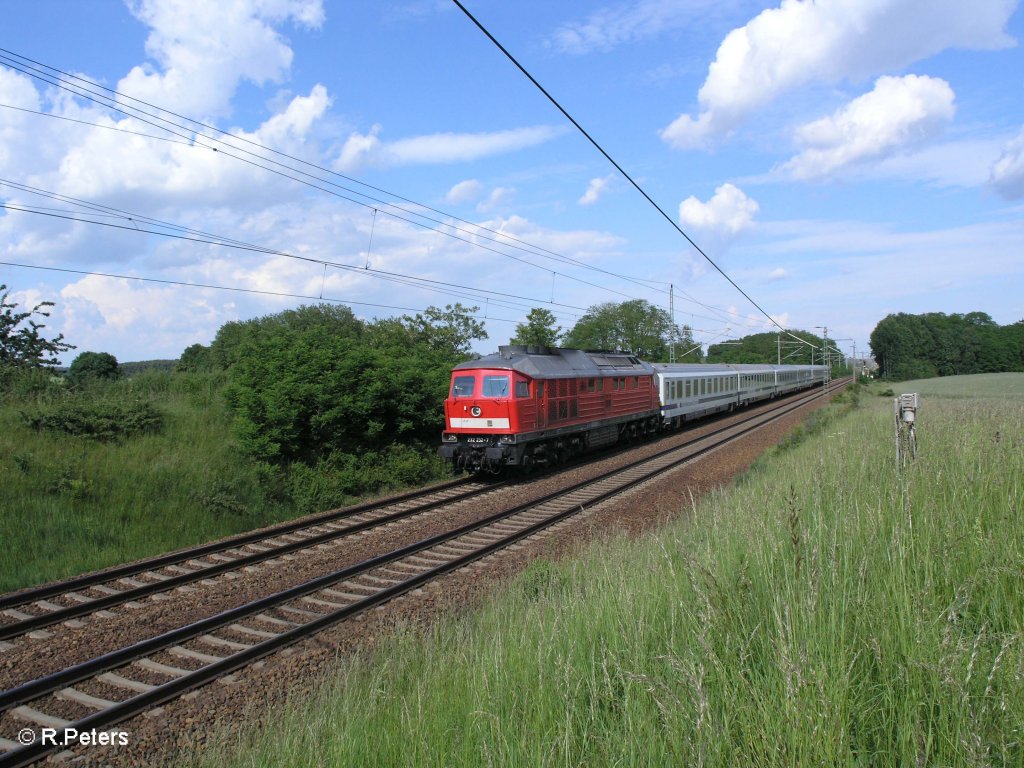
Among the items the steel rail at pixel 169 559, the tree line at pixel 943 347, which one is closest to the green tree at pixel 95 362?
the steel rail at pixel 169 559

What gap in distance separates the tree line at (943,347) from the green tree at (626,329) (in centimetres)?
4766

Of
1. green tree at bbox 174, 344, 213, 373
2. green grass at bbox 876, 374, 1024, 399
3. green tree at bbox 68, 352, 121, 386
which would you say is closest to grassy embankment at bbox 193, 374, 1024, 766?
green tree at bbox 68, 352, 121, 386

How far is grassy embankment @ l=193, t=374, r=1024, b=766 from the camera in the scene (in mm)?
2541

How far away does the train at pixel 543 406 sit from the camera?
54.2ft

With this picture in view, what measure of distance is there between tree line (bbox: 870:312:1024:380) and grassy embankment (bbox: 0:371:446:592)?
334 feet

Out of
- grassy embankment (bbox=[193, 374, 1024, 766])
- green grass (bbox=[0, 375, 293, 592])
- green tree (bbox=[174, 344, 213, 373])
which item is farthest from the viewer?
green tree (bbox=[174, 344, 213, 373])

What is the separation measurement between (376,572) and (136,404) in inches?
394

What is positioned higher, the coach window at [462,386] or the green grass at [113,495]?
the coach window at [462,386]

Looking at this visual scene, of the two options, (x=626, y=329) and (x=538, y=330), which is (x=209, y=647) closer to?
(x=538, y=330)

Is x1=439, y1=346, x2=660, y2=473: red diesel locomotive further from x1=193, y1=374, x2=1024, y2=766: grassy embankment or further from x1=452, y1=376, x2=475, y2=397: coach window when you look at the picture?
x1=193, y1=374, x2=1024, y2=766: grassy embankment

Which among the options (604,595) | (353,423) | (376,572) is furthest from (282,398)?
(604,595)

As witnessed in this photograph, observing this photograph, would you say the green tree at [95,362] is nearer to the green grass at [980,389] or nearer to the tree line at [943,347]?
the green grass at [980,389]

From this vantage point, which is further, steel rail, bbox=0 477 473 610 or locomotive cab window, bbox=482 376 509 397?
locomotive cab window, bbox=482 376 509 397

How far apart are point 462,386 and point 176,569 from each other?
353 inches
